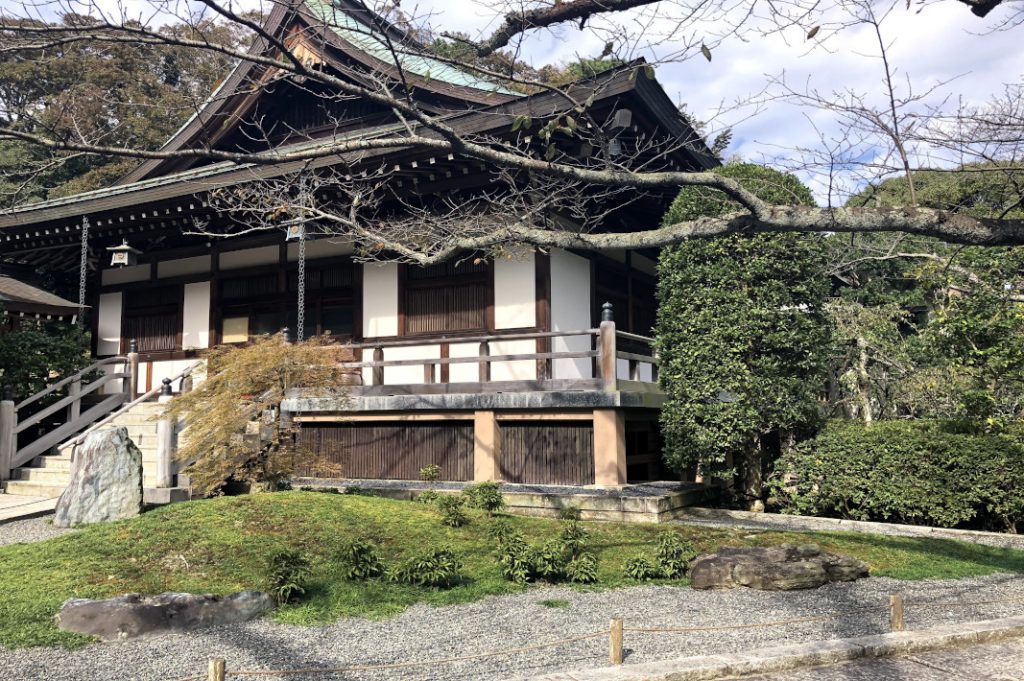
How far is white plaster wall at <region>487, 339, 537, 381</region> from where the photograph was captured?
40.4 feet

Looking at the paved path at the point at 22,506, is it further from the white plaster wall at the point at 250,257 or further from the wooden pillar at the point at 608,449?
the wooden pillar at the point at 608,449

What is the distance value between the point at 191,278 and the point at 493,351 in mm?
7775

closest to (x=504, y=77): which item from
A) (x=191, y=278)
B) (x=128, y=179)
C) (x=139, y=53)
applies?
(x=191, y=278)

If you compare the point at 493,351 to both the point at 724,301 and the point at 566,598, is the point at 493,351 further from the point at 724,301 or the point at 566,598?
the point at 566,598

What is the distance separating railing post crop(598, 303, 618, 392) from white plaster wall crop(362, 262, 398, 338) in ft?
15.5

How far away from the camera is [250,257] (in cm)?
1560

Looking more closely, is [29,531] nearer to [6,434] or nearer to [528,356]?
[6,434]

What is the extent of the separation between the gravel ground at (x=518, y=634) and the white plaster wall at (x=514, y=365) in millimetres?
5888

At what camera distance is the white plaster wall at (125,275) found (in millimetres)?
16859

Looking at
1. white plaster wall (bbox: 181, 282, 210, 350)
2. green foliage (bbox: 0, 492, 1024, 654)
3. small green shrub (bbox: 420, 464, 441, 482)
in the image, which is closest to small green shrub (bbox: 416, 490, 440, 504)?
green foliage (bbox: 0, 492, 1024, 654)

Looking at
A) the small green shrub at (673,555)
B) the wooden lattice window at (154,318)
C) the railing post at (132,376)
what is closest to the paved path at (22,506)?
the railing post at (132,376)

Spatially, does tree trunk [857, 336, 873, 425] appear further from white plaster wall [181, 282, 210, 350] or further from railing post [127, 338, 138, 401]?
railing post [127, 338, 138, 401]

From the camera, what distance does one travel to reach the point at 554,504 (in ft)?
32.3

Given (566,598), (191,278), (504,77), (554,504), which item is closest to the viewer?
(504,77)
